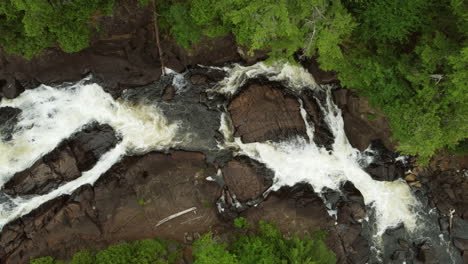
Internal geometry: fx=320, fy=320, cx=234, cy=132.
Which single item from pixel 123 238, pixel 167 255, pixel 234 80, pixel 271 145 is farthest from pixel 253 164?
pixel 123 238

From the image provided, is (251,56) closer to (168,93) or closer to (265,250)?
(168,93)

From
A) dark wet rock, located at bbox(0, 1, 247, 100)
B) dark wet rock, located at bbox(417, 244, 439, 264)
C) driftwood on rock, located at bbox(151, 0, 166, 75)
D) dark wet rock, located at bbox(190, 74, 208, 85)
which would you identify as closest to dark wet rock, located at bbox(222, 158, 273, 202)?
dark wet rock, located at bbox(190, 74, 208, 85)

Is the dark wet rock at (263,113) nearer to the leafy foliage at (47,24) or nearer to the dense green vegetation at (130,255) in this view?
the dense green vegetation at (130,255)

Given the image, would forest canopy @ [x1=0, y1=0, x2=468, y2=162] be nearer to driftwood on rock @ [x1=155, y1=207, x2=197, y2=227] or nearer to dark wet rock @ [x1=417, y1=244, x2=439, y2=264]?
dark wet rock @ [x1=417, y1=244, x2=439, y2=264]

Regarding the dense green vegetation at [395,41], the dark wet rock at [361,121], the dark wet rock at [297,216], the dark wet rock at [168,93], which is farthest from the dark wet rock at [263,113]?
the dense green vegetation at [395,41]

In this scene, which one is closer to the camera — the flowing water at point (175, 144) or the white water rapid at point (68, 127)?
the white water rapid at point (68, 127)
